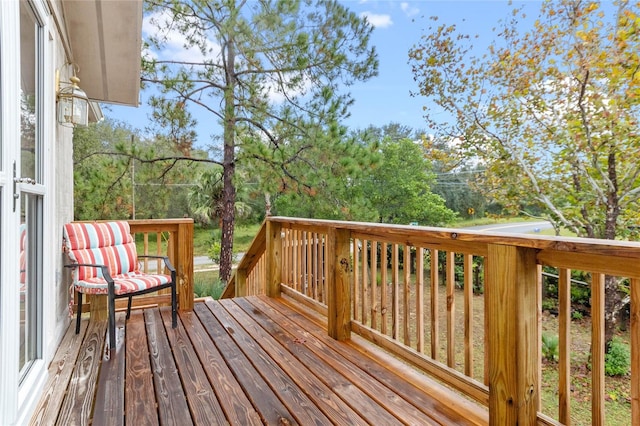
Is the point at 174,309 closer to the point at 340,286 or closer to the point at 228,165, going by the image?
the point at 340,286

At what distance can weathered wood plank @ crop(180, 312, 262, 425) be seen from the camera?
1.78 m

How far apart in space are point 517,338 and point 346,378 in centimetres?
102

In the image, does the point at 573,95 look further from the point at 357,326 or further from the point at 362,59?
the point at 357,326

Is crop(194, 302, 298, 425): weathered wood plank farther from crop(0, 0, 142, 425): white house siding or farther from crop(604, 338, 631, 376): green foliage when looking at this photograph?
crop(604, 338, 631, 376): green foliage

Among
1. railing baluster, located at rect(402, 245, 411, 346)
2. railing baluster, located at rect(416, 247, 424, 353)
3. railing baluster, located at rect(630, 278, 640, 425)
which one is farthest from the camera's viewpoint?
railing baluster, located at rect(402, 245, 411, 346)

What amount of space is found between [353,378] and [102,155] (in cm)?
818

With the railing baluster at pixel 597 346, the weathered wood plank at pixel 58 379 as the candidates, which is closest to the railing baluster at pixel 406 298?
the railing baluster at pixel 597 346

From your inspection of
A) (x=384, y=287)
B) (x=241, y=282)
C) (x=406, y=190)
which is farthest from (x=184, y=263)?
(x=406, y=190)

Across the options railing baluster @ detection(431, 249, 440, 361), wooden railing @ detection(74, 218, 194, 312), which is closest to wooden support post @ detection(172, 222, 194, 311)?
wooden railing @ detection(74, 218, 194, 312)

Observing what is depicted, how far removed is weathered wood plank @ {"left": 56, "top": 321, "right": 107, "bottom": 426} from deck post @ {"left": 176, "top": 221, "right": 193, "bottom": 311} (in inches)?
31.0

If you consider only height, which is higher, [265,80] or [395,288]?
[265,80]

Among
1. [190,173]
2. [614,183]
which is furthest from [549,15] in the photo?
[190,173]

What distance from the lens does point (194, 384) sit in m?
2.09

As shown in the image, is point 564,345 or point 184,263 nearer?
point 564,345
